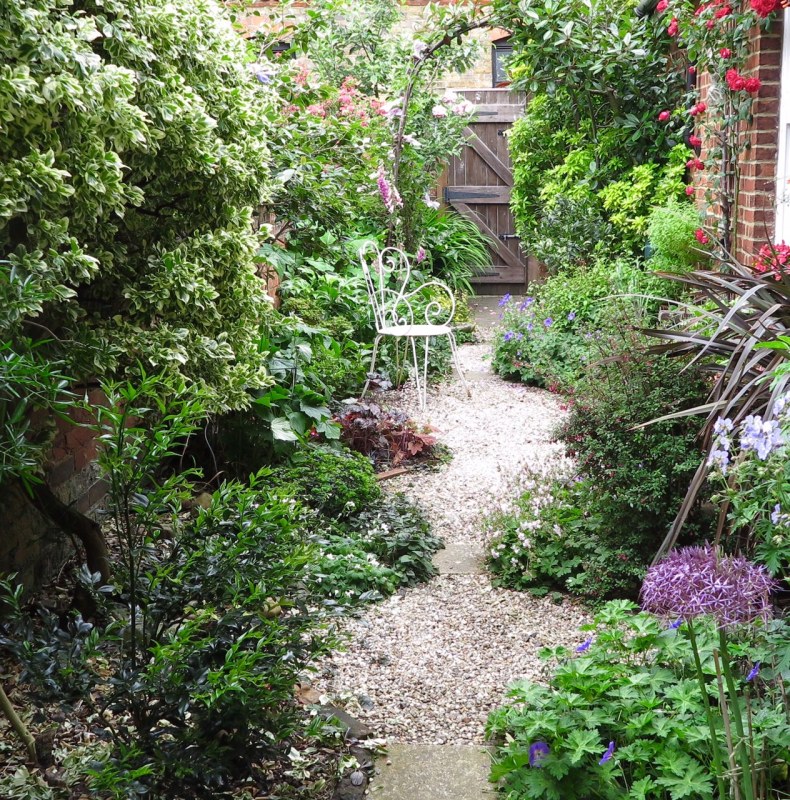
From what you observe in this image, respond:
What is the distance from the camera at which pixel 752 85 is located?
474 centimetres

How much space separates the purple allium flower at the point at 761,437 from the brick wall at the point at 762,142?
338 centimetres

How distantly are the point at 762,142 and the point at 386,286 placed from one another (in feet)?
12.1

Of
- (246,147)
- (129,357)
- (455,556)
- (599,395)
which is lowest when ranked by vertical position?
(455,556)

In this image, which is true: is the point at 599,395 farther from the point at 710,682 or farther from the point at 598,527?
the point at 710,682

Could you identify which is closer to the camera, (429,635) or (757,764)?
(757,764)

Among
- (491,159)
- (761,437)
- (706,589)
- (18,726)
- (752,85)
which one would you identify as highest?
(752,85)

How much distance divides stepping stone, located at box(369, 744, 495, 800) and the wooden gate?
29.7 ft

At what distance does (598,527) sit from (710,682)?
1.27m

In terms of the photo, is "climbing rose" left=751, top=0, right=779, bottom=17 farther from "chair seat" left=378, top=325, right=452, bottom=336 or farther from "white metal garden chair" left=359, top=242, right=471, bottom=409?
"chair seat" left=378, top=325, right=452, bottom=336

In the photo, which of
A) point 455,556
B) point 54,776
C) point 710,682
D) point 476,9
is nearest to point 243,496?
point 54,776

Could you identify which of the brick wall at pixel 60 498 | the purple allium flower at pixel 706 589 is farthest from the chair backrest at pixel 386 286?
the purple allium flower at pixel 706 589

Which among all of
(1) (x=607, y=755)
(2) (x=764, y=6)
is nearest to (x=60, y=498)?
(1) (x=607, y=755)

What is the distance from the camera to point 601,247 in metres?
7.54

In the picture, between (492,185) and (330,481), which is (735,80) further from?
(492,185)
